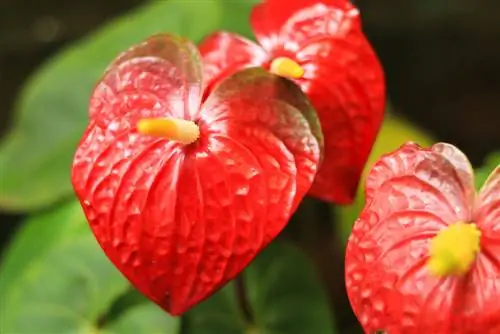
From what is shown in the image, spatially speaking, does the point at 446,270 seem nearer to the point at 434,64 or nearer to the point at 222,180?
the point at 222,180

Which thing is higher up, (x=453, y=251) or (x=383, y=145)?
(x=453, y=251)

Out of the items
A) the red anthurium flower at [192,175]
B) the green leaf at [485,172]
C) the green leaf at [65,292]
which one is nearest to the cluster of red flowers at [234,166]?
the red anthurium flower at [192,175]

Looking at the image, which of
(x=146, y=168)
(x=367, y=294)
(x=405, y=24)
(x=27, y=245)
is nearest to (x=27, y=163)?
(x=27, y=245)

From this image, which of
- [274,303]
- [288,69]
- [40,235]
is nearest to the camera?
[288,69]

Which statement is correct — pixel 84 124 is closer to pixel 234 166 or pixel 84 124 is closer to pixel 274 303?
pixel 274 303

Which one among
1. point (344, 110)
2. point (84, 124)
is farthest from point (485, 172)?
point (84, 124)
